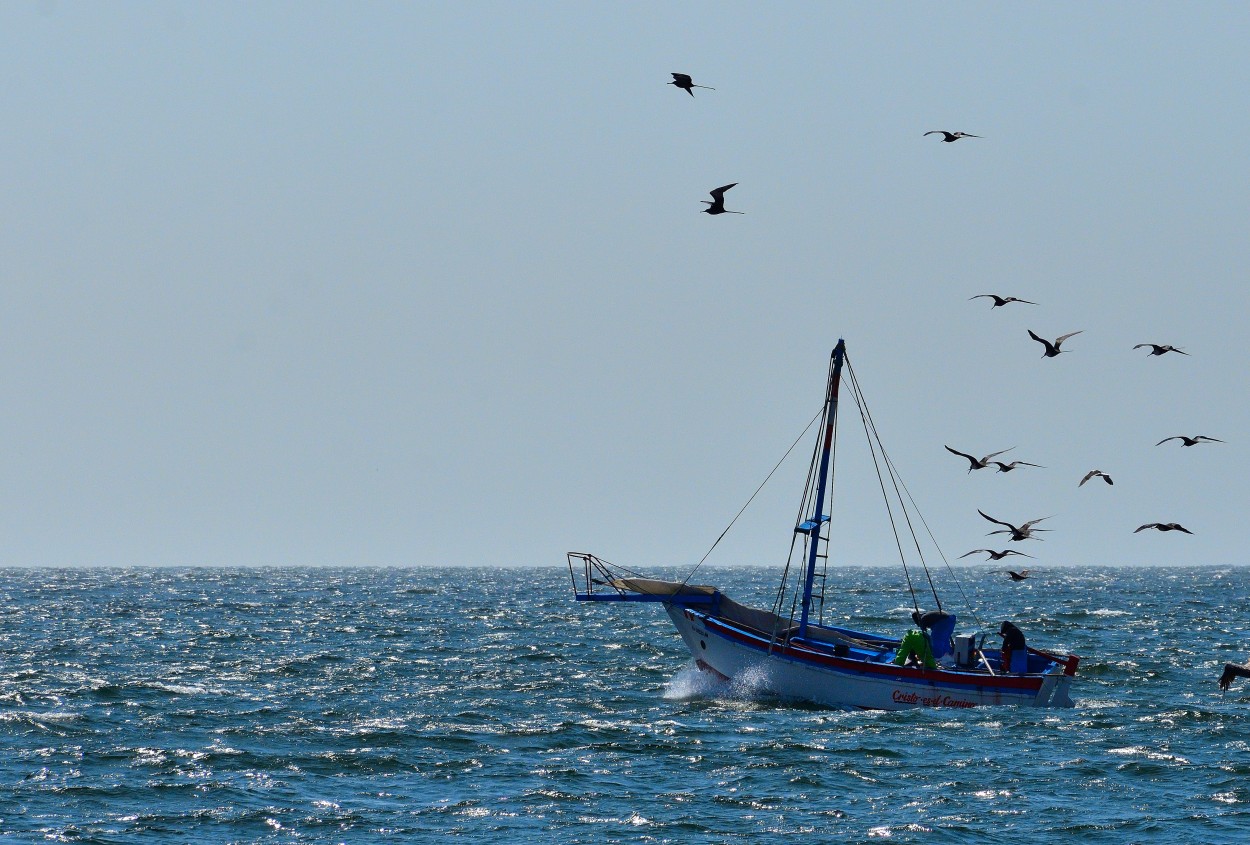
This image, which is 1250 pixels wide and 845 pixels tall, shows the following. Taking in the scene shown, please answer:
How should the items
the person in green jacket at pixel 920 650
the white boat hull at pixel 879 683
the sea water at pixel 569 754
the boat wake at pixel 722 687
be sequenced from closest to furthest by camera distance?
the sea water at pixel 569 754 < the white boat hull at pixel 879 683 < the person in green jacket at pixel 920 650 < the boat wake at pixel 722 687

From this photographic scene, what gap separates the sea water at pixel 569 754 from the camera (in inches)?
967

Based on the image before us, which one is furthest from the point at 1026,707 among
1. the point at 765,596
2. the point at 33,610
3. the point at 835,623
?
the point at 765,596

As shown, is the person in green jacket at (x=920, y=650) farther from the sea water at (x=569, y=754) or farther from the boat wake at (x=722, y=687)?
the boat wake at (x=722, y=687)

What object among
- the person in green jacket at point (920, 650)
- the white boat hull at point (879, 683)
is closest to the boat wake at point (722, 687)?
the white boat hull at point (879, 683)

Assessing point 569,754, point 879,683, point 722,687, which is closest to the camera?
point 569,754

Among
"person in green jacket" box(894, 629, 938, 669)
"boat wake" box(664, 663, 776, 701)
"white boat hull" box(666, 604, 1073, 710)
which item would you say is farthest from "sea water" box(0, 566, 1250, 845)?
"person in green jacket" box(894, 629, 938, 669)

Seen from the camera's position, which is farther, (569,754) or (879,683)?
(879,683)

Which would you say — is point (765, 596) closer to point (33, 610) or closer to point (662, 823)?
point (33, 610)

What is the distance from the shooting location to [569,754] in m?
30.2

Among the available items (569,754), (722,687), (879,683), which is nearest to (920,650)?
(879,683)

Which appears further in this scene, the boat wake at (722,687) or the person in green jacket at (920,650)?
the boat wake at (722,687)

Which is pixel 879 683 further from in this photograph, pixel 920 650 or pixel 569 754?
pixel 569 754

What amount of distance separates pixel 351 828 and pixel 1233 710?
22118 mm

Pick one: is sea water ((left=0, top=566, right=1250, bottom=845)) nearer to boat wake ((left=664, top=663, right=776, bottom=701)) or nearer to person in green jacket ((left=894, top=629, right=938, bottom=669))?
boat wake ((left=664, top=663, right=776, bottom=701))
